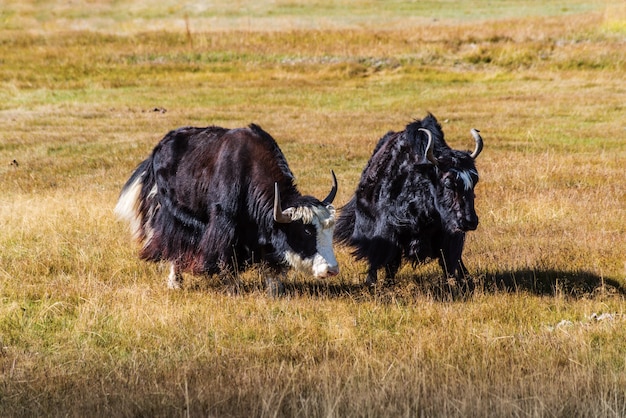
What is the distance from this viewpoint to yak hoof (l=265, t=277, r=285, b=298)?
920cm

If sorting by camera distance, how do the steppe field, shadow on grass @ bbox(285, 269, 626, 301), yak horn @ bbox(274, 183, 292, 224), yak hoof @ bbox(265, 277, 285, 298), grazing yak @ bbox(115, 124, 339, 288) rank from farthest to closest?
yak hoof @ bbox(265, 277, 285, 298), shadow on grass @ bbox(285, 269, 626, 301), grazing yak @ bbox(115, 124, 339, 288), yak horn @ bbox(274, 183, 292, 224), the steppe field

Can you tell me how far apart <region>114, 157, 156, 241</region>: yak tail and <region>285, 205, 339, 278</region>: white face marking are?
251 centimetres

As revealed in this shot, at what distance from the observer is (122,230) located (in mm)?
12039

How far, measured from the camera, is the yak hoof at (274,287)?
9.20 metres

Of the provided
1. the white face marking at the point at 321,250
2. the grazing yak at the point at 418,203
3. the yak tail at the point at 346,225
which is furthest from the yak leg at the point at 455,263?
the yak tail at the point at 346,225

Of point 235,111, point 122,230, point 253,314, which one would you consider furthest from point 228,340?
point 235,111

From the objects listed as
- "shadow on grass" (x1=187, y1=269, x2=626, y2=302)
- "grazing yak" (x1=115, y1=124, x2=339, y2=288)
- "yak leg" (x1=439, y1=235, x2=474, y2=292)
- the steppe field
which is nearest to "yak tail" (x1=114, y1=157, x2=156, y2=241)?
"grazing yak" (x1=115, y1=124, x2=339, y2=288)

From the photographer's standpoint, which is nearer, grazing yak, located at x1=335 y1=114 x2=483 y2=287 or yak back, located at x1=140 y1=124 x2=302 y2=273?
grazing yak, located at x1=335 y1=114 x2=483 y2=287

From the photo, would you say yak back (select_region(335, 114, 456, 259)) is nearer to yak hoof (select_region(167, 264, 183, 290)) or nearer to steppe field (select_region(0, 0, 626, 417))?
steppe field (select_region(0, 0, 626, 417))

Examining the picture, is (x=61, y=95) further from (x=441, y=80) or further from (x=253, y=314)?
(x=253, y=314)

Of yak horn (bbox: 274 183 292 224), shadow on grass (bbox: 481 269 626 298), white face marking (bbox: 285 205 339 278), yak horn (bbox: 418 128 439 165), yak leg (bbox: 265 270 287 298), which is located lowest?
shadow on grass (bbox: 481 269 626 298)

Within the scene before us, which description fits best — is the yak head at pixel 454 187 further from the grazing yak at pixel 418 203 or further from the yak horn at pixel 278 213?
the yak horn at pixel 278 213

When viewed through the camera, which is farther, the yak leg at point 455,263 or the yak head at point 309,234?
the yak leg at point 455,263

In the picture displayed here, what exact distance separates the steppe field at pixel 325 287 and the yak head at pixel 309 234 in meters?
0.39
